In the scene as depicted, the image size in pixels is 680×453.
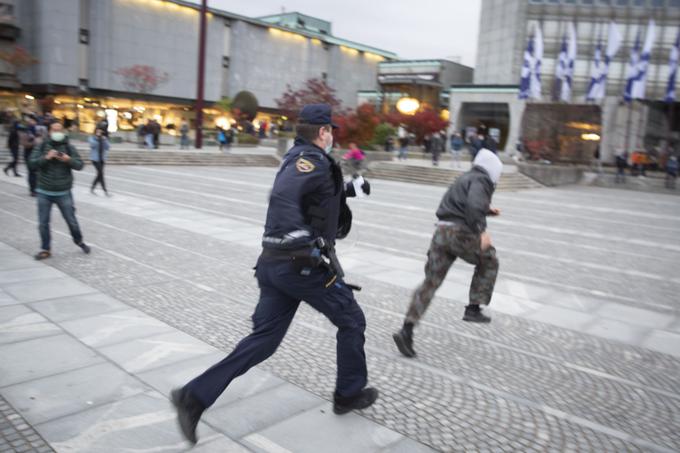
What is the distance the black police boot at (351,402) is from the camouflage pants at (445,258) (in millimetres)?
1305

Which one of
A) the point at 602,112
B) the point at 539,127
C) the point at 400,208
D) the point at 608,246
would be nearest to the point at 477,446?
the point at 608,246

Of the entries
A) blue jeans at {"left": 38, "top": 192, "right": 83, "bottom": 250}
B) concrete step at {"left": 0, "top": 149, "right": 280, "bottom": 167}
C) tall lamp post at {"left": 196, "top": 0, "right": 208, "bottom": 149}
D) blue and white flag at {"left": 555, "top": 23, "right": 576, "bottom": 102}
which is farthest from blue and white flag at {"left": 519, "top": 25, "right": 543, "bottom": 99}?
blue jeans at {"left": 38, "top": 192, "right": 83, "bottom": 250}

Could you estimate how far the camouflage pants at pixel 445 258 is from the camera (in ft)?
16.6

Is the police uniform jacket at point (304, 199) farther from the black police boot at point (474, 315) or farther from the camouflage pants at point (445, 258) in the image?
the black police boot at point (474, 315)

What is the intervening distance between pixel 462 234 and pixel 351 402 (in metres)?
2.02

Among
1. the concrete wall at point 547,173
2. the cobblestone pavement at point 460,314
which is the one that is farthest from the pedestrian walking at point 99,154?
the concrete wall at point 547,173

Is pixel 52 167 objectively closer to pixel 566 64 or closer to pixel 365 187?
pixel 365 187

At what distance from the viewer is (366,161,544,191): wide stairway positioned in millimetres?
25500

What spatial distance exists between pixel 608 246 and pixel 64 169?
10.3 m

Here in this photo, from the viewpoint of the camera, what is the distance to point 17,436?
3.29 metres

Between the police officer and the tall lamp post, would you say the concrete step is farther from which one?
the police officer

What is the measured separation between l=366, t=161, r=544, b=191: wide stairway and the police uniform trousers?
21810 millimetres

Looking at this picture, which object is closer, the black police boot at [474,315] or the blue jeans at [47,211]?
the black police boot at [474,315]

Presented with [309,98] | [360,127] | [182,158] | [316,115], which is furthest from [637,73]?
[316,115]
